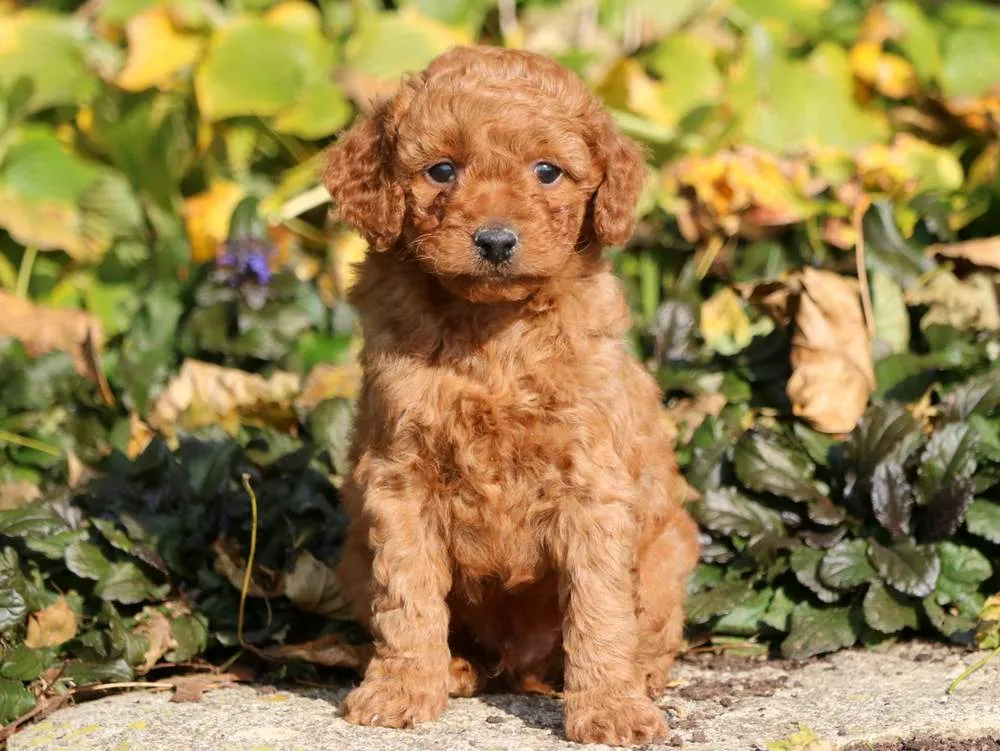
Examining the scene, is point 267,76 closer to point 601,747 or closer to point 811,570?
point 811,570

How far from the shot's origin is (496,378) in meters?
5.02

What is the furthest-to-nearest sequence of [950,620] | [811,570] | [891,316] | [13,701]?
[891,316] → [811,570] → [950,620] → [13,701]

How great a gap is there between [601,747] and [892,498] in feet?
6.95

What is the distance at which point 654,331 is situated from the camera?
765 cm

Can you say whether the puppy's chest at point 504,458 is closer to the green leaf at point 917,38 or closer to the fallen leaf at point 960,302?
the fallen leaf at point 960,302

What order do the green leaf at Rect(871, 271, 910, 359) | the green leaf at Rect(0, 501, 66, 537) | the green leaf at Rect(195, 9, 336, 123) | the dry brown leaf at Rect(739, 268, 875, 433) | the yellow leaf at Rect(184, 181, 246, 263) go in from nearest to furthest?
the green leaf at Rect(0, 501, 66, 537) < the dry brown leaf at Rect(739, 268, 875, 433) < the green leaf at Rect(871, 271, 910, 359) < the yellow leaf at Rect(184, 181, 246, 263) < the green leaf at Rect(195, 9, 336, 123)

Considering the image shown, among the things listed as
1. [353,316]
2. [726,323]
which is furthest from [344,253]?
[726,323]

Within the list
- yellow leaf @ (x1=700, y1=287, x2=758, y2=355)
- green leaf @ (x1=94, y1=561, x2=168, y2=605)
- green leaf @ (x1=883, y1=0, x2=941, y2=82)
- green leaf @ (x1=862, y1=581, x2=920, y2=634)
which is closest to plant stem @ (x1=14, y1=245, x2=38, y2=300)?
green leaf @ (x1=94, y1=561, x2=168, y2=605)

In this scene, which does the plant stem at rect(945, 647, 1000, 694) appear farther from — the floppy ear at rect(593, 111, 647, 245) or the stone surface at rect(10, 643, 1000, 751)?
the floppy ear at rect(593, 111, 647, 245)

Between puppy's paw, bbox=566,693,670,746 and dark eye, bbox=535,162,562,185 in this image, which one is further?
dark eye, bbox=535,162,562,185

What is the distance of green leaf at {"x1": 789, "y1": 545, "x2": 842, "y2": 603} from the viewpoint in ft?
20.2

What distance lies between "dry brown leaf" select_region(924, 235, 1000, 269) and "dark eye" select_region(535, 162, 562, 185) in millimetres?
3315

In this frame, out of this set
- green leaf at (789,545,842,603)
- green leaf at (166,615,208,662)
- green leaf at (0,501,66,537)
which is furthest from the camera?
green leaf at (789,545,842,603)

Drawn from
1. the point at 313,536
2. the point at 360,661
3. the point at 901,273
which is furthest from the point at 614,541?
the point at 901,273
